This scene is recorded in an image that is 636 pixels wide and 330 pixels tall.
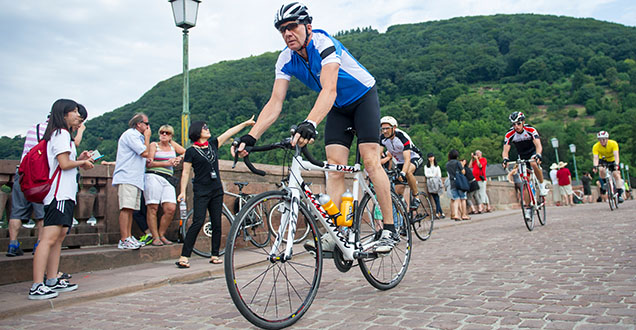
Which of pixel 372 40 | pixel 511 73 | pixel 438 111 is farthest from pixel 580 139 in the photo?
pixel 372 40

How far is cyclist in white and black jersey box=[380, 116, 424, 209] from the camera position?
7496 millimetres

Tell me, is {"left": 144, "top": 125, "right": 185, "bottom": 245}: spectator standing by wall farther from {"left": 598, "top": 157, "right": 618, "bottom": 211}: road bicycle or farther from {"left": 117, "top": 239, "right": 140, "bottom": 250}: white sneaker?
{"left": 598, "top": 157, "right": 618, "bottom": 211}: road bicycle

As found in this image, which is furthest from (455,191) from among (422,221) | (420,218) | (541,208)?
(420,218)

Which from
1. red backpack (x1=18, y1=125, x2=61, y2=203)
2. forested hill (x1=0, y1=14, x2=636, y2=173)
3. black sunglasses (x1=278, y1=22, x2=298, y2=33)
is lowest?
red backpack (x1=18, y1=125, x2=61, y2=203)

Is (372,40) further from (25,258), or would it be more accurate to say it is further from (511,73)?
(25,258)

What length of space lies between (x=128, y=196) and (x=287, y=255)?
4.13 metres

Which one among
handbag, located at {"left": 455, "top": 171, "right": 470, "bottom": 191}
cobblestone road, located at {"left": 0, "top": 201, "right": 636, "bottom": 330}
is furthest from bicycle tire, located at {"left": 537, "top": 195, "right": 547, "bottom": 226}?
handbag, located at {"left": 455, "top": 171, "right": 470, "bottom": 191}

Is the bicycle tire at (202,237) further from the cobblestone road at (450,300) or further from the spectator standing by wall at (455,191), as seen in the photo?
the spectator standing by wall at (455,191)

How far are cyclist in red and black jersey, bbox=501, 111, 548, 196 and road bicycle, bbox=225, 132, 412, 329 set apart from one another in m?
5.62

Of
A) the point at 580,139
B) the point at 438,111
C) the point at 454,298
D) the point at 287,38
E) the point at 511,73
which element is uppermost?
the point at 511,73

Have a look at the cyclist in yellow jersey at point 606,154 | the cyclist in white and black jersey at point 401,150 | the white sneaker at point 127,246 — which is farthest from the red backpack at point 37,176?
the cyclist in yellow jersey at point 606,154

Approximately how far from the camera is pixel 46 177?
4574mm

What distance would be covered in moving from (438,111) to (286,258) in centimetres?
10434

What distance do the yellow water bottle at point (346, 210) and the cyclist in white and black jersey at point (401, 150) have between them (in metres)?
3.19
